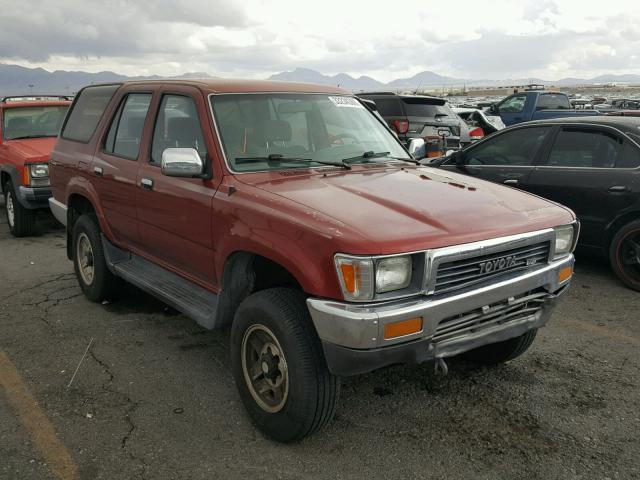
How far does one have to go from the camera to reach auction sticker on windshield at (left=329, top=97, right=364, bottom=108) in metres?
4.40

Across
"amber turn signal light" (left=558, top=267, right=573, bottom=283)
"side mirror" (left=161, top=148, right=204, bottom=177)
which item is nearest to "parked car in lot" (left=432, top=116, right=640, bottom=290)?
"amber turn signal light" (left=558, top=267, right=573, bottom=283)

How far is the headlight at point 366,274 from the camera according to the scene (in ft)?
8.49

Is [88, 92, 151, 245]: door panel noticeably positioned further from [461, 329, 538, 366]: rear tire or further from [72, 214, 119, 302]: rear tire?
[461, 329, 538, 366]: rear tire

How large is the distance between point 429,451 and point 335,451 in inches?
19.1

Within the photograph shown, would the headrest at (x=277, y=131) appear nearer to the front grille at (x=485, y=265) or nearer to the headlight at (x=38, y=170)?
the front grille at (x=485, y=265)

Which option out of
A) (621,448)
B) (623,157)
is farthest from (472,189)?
(623,157)

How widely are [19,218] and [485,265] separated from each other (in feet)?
23.3

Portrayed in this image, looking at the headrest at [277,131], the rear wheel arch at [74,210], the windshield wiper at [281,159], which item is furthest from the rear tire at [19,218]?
the windshield wiper at [281,159]

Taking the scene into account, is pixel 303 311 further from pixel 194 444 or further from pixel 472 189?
pixel 472 189

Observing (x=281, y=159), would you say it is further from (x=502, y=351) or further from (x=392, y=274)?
(x=502, y=351)

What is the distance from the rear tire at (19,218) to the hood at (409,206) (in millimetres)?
5760

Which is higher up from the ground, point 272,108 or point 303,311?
point 272,108

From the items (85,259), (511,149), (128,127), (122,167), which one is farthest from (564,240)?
(85,259)

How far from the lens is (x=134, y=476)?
282 centimetres
